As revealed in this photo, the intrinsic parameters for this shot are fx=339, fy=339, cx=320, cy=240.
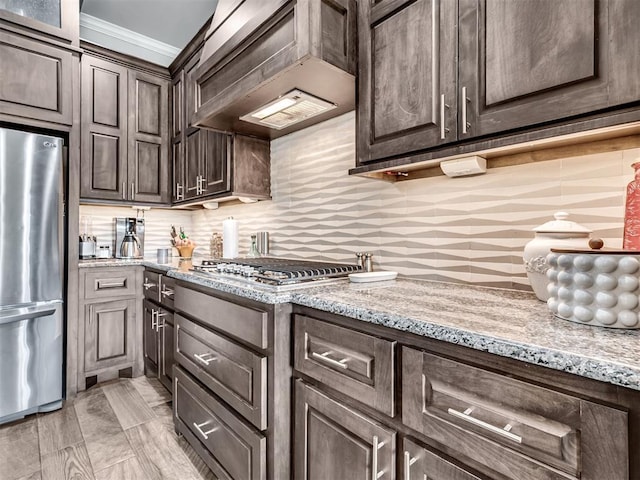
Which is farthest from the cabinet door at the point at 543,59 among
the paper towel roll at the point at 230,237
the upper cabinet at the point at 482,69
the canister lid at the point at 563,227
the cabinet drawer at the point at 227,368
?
the paper towel roll at the point at 230,237

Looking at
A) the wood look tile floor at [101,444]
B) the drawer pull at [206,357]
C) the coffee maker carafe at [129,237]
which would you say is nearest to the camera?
the drawer pull at [206,357]

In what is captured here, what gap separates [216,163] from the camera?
2461mm

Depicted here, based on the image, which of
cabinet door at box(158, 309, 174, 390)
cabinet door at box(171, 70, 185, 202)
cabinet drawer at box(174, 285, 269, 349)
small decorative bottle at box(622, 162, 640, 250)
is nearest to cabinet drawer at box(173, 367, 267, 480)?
cabinet drawer at box(174, 285, 269, 349)

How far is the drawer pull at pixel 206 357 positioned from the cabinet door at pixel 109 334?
1.40 metres

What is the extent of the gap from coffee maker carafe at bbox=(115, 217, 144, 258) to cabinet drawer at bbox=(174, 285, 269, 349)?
1.57 metres

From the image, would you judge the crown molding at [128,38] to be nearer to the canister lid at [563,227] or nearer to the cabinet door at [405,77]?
the cabinet door at [405,77]

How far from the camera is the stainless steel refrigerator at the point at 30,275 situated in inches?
79.7

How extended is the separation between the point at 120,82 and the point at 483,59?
289cm

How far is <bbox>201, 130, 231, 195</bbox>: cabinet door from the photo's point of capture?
2338 millimetres

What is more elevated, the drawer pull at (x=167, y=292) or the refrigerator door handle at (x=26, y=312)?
the drawer pull at (x=167, y=292)

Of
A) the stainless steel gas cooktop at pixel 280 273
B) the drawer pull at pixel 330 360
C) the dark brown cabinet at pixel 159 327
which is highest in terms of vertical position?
the stainless steel gas cooktop at pixel 280 273

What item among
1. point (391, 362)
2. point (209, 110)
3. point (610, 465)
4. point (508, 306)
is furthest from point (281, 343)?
point (209, 110)

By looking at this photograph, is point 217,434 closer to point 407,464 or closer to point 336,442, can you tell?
point 336,442

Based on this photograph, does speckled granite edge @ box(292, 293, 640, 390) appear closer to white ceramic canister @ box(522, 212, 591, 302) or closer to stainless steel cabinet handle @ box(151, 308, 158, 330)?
white ceramic canister @ box(522, 212, 591, 302)
